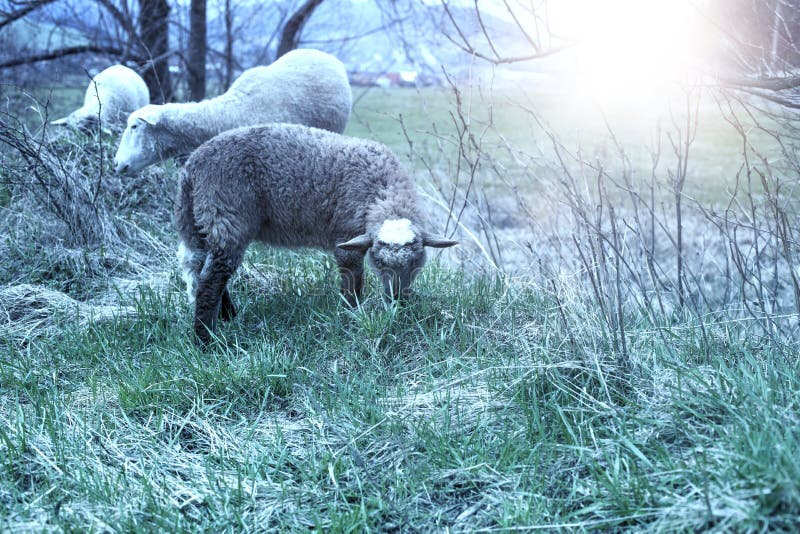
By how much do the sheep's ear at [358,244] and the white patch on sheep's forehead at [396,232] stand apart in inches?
3.1

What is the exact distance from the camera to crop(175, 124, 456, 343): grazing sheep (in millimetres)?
4219

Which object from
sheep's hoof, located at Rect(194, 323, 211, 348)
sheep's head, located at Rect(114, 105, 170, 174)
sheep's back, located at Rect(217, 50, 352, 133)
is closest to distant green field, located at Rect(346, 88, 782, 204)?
sheep's back, located at Rect(217, 50, 352, 133)

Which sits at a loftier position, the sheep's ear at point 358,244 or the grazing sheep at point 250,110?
the grazing sheep at point 250,110

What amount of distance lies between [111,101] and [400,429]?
5840mm

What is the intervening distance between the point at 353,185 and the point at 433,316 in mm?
959

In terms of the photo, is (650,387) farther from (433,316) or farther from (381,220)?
(381,220)

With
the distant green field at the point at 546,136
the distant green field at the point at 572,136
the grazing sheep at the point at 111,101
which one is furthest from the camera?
the distant green field at the point at 546,136

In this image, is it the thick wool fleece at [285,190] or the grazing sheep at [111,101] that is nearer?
the thick wool fleece at [285,190]

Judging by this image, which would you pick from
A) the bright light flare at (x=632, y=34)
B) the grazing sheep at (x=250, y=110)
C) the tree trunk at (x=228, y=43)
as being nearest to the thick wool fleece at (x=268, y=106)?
the grazing sheep at (x=250, y=110)

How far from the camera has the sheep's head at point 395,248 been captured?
3.97 metres

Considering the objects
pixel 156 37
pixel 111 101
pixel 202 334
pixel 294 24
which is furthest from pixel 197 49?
pixel 202 334

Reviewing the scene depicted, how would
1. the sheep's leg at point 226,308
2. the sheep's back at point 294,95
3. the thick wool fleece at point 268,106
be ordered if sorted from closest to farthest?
A: 1. the sheep's leg at point 226,308
2. the thick wool fleece at point 268,106
3. the sheep's back at point 294,95

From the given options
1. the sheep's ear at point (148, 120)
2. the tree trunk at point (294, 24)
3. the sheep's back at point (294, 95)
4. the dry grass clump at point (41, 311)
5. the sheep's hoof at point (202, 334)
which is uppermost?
the tree trunk at point (294, 24)

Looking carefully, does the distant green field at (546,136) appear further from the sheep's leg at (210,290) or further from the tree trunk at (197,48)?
the sheep's leg at (210,290)
